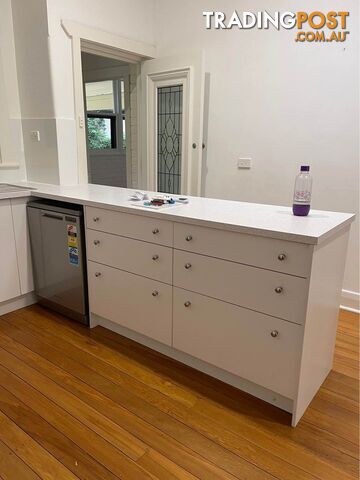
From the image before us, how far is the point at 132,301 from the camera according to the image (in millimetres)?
2156

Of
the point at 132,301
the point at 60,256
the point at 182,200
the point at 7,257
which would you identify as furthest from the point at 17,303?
the point at 182,200

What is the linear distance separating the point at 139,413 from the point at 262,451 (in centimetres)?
59

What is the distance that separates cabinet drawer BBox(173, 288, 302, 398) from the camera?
1.58 meters

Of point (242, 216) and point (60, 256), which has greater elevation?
point (242, 216)

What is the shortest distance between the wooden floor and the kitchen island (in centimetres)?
12

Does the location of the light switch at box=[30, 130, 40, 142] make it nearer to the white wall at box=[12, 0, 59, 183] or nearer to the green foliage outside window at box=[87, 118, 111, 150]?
the white wall at box=[12, 0, 59, 183]

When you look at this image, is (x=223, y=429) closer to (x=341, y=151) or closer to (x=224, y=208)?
(x=224, y=208)

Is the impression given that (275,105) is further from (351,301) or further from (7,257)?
(7,257)

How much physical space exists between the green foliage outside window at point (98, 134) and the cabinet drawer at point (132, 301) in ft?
14.8

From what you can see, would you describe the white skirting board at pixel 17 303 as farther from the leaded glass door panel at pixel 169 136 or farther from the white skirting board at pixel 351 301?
the white skirting board at pixel 351 301

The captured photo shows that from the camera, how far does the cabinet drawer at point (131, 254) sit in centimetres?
194

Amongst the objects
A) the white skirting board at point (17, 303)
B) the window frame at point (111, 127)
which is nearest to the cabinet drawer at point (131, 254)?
the white skirting board at point (17, 303)

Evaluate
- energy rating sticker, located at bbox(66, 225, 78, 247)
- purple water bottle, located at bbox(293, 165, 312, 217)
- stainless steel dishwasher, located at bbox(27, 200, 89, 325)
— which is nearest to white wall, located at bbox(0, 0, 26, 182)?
stainless steel dishwasher, located at bbox(27, 200, 89, 325)

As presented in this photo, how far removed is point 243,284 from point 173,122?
2.57 m
